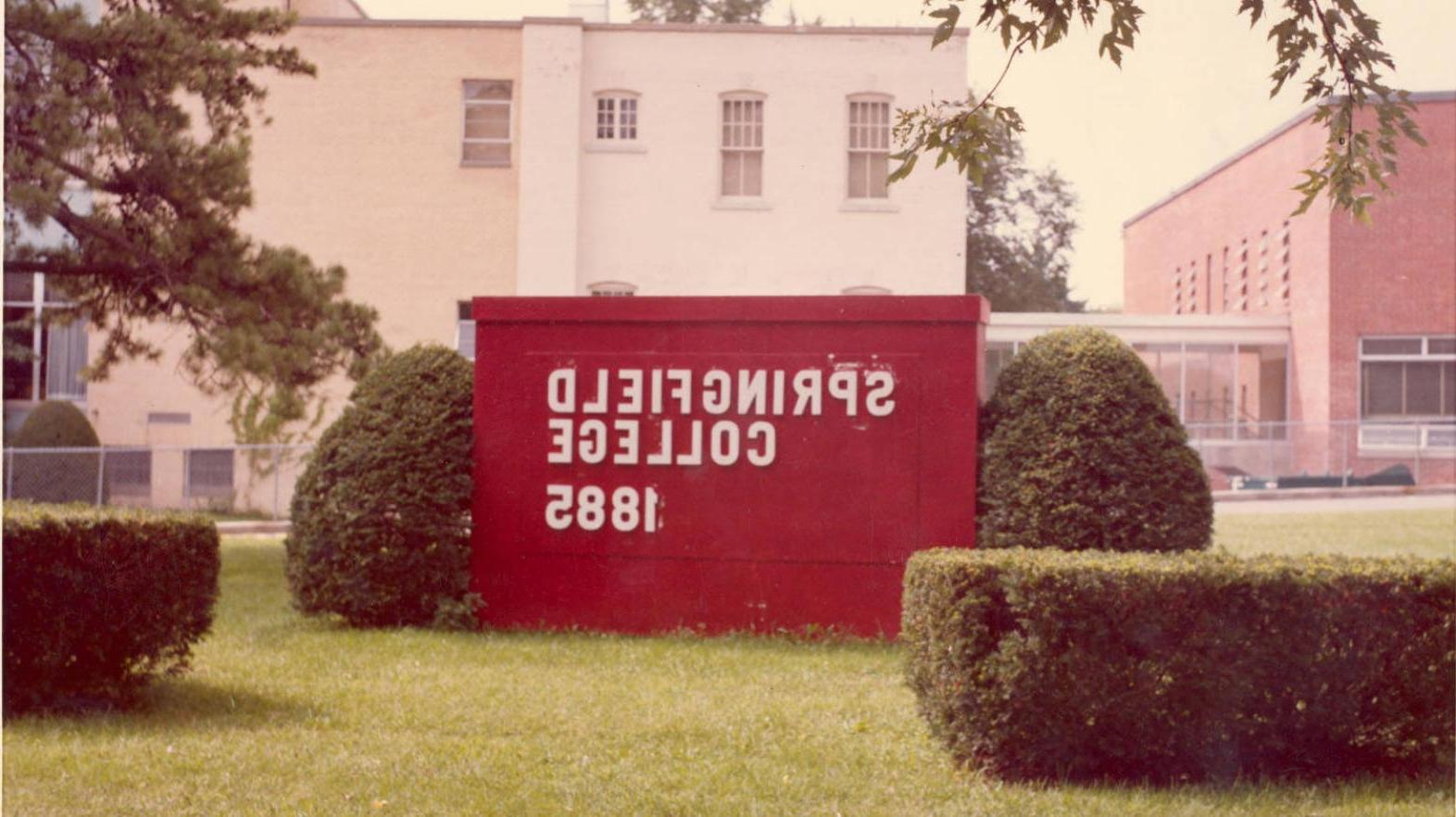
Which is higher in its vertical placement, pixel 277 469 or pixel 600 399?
pixel 600 399

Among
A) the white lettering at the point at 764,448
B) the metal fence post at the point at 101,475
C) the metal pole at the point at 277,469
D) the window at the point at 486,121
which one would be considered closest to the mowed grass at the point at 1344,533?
the white lettering at the point at 764,448

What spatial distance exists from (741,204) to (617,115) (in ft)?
13.7

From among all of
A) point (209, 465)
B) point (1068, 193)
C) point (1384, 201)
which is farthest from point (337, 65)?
point (1384, 201)

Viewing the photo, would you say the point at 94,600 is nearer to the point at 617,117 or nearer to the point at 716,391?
the point at 716,391

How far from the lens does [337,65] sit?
2678 centimetres

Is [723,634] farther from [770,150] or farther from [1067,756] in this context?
[770,150]

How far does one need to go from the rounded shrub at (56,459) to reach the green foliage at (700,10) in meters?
11.2

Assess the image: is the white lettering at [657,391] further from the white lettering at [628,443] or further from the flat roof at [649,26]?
the flat roof at [649,26]

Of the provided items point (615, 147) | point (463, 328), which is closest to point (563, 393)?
point (615, 147)

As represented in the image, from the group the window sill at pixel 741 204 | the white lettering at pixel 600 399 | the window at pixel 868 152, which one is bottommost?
the white lettering at pixel 600 399

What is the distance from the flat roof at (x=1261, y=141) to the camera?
66.4 feet

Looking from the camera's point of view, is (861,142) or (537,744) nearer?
(537,744)

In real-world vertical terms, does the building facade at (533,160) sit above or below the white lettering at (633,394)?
above

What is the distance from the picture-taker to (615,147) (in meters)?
25.6
